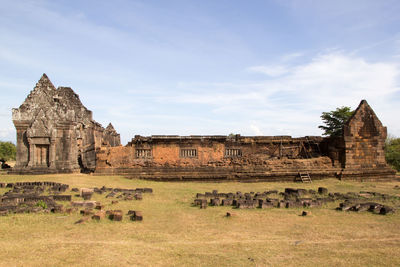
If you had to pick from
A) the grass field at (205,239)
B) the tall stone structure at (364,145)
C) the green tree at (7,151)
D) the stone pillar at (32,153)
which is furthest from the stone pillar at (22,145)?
the green tree at (7,151)

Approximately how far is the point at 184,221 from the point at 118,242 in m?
2.56

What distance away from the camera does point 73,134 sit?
20219mm

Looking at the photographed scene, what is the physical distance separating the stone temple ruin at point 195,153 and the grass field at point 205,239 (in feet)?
26.4

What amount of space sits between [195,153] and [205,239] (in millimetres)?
12265

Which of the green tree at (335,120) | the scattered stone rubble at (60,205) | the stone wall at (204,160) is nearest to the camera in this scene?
the scattered stone rubble at (60,205)

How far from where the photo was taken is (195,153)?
1953 centimetres

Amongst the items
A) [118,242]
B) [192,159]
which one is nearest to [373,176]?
[192,159]

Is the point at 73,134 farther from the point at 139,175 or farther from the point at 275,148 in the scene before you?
the point at 275,148

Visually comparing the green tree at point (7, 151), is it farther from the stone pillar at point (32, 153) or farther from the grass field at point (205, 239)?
the grass field at point (205, 239)

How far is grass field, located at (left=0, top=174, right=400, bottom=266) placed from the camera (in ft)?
19.4

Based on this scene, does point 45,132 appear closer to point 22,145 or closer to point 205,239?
point 22,145

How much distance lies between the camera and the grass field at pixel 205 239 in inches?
233

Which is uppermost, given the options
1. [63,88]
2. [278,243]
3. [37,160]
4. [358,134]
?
[63,88]

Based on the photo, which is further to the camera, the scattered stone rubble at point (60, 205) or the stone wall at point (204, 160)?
the stone wall at point (204, 160)
